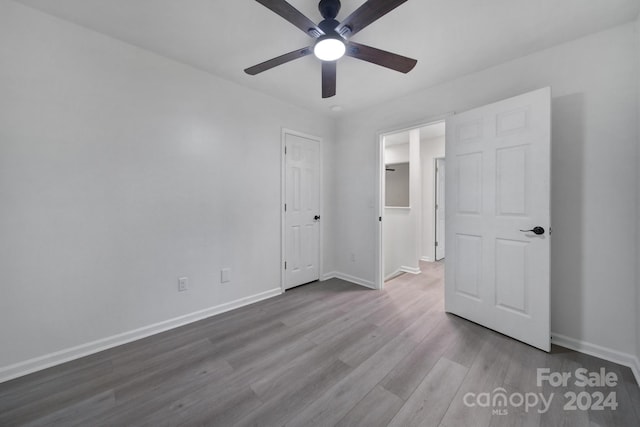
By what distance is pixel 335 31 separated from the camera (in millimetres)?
1546

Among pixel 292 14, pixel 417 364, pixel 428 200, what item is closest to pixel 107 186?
pixel 292 14

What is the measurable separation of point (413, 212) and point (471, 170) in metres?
1.80

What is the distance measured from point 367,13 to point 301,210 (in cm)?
238

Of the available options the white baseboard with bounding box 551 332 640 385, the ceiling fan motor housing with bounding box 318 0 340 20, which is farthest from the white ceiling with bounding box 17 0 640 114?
the white baseboard with bounding box 551 332 640 385

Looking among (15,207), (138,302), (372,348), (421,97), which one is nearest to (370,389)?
(372,348)

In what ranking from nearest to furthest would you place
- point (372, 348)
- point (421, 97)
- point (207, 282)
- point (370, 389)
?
1. point (370, 389)
2. point (372, 348)
3. point (207, 282)
4. point (421, 97)

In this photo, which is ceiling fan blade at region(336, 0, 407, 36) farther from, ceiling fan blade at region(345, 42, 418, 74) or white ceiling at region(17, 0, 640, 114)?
white ceiling at region(17, 0, 640, 114)

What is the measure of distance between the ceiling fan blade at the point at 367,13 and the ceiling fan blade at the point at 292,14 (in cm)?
16

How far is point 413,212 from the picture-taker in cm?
410

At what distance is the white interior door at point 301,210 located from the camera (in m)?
3.26

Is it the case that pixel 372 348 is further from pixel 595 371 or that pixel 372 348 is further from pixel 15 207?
pixel 15 207

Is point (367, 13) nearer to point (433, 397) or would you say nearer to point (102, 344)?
point (433, 397)

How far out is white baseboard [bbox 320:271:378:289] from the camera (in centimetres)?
341

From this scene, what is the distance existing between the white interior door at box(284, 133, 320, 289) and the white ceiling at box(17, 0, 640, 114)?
107 centimetres
